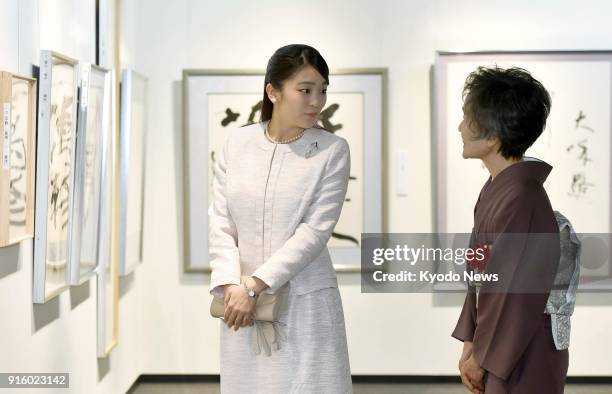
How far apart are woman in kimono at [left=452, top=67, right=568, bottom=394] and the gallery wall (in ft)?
1.17

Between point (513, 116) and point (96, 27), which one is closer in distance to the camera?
point (513, 116)

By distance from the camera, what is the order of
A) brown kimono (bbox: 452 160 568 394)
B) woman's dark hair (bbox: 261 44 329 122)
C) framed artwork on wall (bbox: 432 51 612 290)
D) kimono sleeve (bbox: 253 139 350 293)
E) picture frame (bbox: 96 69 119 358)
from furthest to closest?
picture frame (bbox: 96 69 119 358), framed artwork on wall (bbox: 432 51 612 290), woman's dark hair (bbox: 261 44 329 122), kimono sleeve (bbox: 253 139 350 293), brown kimono (bbox: 452 160 568 394)

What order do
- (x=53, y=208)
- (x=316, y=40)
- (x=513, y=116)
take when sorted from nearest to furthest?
(x=513, y=116)
(x=53, y=208)
(x=316, y=40)

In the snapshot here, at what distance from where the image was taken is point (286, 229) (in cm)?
185

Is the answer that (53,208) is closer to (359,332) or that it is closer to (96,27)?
(96,27)

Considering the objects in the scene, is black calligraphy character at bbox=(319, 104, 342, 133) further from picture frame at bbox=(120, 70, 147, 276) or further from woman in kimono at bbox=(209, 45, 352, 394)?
picture frame at bbox=(120, 70, 147, 276)

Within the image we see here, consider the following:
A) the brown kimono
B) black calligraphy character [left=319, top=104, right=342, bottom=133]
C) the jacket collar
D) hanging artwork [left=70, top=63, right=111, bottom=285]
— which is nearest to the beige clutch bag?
the jacket collar

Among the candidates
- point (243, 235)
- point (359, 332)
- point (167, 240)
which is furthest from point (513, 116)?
point (167, 240)

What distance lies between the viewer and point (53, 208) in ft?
6.75

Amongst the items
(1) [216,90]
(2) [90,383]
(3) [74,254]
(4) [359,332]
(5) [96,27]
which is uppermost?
(5) [96,27]

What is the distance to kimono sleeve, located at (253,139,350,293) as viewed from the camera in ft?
5.90

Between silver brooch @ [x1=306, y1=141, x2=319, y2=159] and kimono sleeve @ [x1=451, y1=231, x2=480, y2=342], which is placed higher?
silver brooch @ [x1=306, y1=141, x2=319, y2=159]

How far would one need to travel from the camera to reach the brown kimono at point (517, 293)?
64.9 inches

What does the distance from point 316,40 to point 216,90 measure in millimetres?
308
